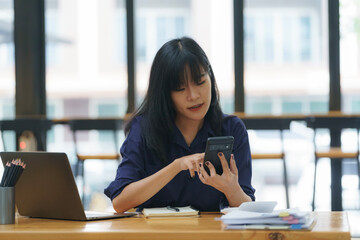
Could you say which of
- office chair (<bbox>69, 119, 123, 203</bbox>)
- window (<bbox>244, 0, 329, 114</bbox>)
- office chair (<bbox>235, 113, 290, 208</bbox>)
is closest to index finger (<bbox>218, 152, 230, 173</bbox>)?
office chair (<bbox>235, 113, 290, 208</bbox>)

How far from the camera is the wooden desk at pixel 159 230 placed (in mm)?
1374

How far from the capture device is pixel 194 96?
1.90 metres

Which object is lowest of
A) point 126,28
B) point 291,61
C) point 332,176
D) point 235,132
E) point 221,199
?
point 332,176

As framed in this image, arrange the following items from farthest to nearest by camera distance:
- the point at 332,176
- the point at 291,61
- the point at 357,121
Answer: the point at 291,61 < the point at 332,176 < the point at 357,121

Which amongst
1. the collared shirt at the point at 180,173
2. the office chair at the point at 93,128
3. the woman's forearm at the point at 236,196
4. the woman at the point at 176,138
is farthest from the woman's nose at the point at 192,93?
the office chair at the point at 93,128

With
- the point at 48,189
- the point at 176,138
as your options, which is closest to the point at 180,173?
the point at 176,138

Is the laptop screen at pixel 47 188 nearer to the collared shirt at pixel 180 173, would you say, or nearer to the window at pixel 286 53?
the collared shirt at pixel 180 173

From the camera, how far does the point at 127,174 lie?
6.40ft

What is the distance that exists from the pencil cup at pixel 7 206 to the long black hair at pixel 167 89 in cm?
51

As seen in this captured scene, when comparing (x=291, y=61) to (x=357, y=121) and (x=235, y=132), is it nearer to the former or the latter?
(x=357, y=121)

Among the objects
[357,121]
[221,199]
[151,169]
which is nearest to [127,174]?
[151,169]

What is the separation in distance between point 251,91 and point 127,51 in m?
1.41

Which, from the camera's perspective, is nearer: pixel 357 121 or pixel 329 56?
pixel 357 121

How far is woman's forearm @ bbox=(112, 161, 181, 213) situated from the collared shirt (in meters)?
0.04
